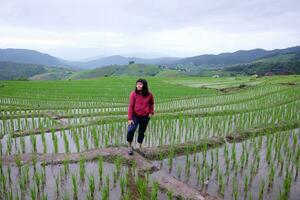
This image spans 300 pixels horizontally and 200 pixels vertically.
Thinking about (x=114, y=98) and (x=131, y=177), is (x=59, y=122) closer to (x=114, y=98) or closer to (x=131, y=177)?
(x=131, y=177)

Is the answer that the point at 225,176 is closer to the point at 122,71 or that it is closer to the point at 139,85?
the point at 139,85

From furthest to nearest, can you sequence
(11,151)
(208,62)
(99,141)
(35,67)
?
(208,62) → (35,67) → (99,141) → (11,151)

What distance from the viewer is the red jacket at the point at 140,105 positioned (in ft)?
18.3

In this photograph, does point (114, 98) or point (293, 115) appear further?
point (114, 98)

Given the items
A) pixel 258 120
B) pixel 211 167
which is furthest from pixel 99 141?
pixel 258 120

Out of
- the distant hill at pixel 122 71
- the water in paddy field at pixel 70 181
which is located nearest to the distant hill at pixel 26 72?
the distant hill at pixel 122 71

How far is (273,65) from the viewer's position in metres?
80.4

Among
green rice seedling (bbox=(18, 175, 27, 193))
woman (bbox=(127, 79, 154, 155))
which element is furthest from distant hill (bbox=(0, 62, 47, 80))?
green rice seedling (bbox=(18, 175, 27, 193))

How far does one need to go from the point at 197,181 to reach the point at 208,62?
181 m

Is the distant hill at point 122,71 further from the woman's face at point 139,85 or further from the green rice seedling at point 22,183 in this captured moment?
the green rice seedling at point 22,183

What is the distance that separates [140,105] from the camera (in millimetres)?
5609

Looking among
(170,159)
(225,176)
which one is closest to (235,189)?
(225,176)

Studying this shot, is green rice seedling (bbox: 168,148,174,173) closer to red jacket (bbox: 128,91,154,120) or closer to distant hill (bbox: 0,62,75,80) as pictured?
red jacket (bbox: 128,91,154,120)

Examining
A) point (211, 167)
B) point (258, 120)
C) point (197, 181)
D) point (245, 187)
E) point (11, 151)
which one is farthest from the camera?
point (258, 120)
